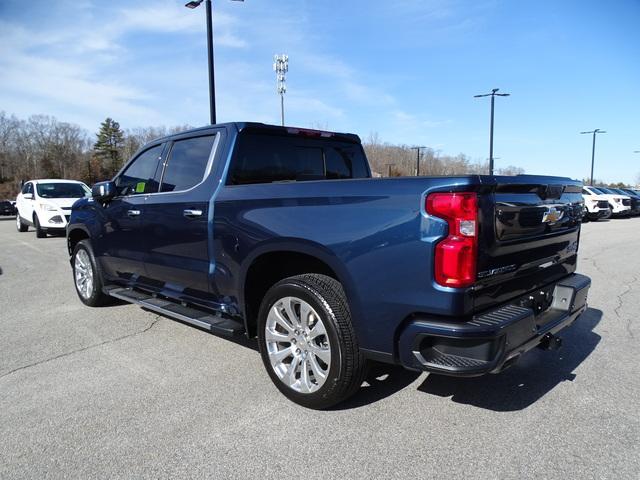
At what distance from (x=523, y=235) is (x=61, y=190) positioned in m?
15.0

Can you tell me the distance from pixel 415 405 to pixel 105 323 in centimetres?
355

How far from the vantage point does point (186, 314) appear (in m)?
3.95

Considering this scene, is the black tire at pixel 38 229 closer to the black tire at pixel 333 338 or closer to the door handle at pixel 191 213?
the door handle at pixel 191 213

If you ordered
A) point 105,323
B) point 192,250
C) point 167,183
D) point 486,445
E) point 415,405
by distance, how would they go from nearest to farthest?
point 486,445, point 415,405, point 192,250, point 167,183, point 105,323

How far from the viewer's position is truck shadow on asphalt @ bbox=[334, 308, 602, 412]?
10.4 ft

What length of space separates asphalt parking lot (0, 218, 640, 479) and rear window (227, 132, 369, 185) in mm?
1591

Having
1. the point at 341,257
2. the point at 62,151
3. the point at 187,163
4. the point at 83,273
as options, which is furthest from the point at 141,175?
the point at 62,151

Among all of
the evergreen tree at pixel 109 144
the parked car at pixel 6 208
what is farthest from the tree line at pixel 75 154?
the parked car at pixel 6 208

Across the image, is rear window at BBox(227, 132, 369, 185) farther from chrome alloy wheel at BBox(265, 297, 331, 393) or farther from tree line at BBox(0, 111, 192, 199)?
tree line at BBox(0, 111, 192, 199)

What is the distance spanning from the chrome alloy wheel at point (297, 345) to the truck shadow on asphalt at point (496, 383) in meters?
0.29

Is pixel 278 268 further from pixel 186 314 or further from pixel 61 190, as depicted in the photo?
pixel 61 190

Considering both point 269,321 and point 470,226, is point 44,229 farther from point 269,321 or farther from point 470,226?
point 470,226

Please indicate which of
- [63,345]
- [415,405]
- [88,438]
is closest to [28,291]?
[63,345]

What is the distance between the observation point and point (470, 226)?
2426mm
